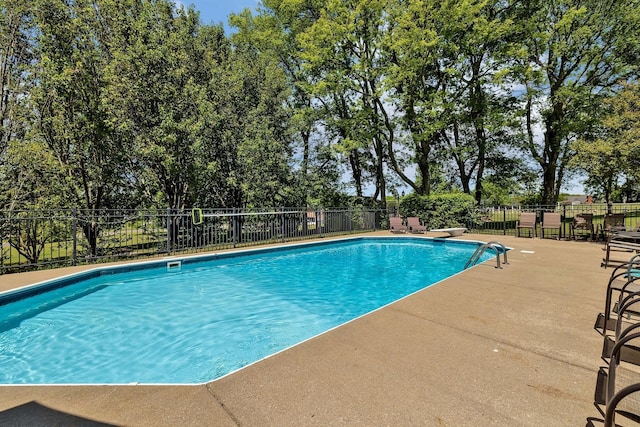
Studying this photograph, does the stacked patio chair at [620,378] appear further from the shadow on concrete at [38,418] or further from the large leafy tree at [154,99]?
the large leafy tree at [154,99]

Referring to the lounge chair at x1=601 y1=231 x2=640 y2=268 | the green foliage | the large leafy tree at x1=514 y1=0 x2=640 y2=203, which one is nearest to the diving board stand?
the green foliage

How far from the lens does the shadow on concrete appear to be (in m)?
1.94

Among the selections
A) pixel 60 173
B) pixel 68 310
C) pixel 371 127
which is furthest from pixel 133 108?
pixel 371 127

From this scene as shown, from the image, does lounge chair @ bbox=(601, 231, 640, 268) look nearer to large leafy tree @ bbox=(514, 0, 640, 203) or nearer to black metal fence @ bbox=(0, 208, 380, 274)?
black metal fence @ bbox=(0, 208, 380, 274)

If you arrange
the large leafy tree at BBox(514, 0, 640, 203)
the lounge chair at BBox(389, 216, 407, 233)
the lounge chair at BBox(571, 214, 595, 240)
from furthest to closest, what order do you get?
the large leafy tree at BBox(514, 0, 640, 203)
the lounge chair at BBox(389, 216, 407, 233)
the lounge chair at BBox(571, 214, 595, 240)

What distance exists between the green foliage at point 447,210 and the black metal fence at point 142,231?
3.36 metres

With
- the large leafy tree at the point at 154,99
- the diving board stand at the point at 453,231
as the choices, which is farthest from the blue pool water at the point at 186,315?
the large leafy tree at the point at 154,99

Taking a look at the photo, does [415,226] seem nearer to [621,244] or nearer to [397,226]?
[397,226]

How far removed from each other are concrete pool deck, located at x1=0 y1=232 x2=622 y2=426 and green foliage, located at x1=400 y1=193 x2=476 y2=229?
11.4m

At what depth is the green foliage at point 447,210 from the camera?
1461 centimetres

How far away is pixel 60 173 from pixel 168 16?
753 centimetres

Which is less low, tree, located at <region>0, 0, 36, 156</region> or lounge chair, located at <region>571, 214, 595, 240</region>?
tree, located at <region>0, 0, 36, 156</region>

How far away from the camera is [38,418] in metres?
2.02

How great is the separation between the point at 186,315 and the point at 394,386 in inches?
169
